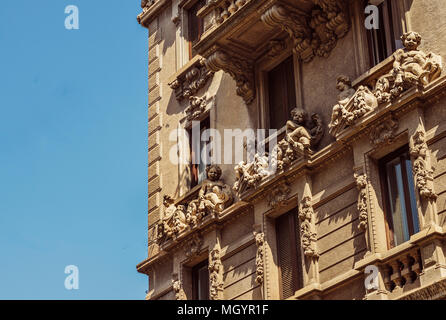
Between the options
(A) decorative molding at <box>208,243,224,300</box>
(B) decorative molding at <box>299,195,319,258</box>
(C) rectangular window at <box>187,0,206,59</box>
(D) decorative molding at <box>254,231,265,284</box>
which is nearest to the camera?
(B) decorative molding at <box>299,195,319,258</box>

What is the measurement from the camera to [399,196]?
2508 cm

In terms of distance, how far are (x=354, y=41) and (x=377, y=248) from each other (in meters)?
5.52

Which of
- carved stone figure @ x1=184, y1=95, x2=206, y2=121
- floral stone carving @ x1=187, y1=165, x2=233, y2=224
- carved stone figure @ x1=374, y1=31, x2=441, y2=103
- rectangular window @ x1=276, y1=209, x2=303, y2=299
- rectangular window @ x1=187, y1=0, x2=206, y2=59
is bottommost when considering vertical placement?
rectangular window @ x1=276, y1=209, x2=303, y2=299

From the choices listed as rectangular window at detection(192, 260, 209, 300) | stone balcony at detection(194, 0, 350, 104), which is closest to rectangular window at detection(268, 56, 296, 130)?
stone balcony at detection(194, 0, 350, 104)

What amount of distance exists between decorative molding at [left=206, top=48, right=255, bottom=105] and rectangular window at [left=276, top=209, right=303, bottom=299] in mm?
4001

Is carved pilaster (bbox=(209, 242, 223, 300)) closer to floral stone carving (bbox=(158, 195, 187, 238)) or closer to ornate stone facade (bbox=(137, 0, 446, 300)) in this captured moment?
ornate stone facade (bbox=(137, 0, 446, 300))

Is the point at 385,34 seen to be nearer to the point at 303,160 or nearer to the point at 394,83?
the point at 394,83

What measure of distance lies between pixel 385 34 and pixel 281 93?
3879mm

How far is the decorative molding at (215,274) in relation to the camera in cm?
2892

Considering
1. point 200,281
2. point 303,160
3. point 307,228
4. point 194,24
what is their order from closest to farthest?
point 307,228
point 303,160
point 200,281
point 194,24

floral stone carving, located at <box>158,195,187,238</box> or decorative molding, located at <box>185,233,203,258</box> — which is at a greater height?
floral stone carving, located at <box>158,195,187,238</box>

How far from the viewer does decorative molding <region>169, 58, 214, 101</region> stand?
32559mm

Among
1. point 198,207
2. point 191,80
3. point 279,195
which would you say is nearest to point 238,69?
point 191,80

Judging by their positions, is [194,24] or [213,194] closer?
[213,194]
